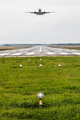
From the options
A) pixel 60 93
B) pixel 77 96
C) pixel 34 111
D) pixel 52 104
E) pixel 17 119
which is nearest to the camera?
pixel 17 119

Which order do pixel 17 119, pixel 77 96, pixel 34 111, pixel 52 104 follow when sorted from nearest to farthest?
pixel 17 119
pixel 34 111
pixel 52 104
pixel 77 96

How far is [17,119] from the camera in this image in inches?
192

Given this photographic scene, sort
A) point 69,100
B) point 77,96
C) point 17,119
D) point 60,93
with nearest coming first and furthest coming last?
point 17,119, point 69,100, point 77,96, point 60,93

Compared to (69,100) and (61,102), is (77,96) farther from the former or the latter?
(61,102)

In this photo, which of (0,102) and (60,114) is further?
(0,102)

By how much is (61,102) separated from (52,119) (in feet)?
4.43

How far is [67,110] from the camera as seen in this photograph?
5410 millimetres

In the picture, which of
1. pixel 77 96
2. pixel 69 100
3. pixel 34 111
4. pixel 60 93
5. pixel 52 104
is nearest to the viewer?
pixel 34 111

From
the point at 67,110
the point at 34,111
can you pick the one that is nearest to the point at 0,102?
the point at 34,111

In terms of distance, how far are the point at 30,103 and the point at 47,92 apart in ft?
5.62

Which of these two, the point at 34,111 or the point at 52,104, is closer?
the point at 34,111

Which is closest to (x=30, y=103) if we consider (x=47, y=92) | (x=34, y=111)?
(x=34, y=111)

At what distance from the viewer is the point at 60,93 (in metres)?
7.34

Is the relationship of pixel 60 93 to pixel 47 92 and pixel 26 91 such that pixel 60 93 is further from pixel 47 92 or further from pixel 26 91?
pixel 26 91
